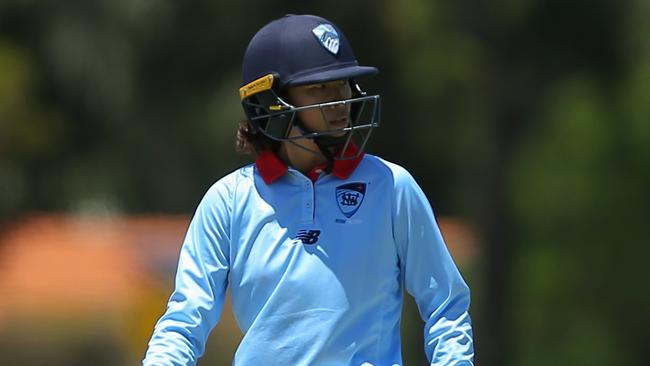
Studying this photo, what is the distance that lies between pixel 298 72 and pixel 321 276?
0.59 meters

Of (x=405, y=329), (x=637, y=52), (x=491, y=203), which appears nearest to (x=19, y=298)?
(x=405, y=329)

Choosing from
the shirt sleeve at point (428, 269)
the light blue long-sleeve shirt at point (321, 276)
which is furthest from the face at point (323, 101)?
the shirt sleeve at point (428, 269)

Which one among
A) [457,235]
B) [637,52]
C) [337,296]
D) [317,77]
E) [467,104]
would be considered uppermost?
[317,77]

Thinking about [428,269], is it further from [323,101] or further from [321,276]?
[323,101]

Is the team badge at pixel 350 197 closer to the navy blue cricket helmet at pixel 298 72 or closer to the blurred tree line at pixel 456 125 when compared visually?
the navy blue cricket helmet at pixel 298 72

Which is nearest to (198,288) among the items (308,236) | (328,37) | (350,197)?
(308,236)

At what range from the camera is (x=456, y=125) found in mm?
19969

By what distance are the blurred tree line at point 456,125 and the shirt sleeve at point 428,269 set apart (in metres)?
8.45

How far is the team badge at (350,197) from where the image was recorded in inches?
170

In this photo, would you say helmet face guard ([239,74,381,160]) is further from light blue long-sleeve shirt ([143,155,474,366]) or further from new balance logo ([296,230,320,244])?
new balance logo ([296,230,320,244])

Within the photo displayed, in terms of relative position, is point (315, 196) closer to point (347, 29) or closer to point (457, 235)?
point (457, 235)

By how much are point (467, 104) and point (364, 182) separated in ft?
46.5

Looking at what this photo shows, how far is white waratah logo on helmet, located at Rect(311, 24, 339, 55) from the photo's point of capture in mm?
4438

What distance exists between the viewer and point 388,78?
66.7 feet
